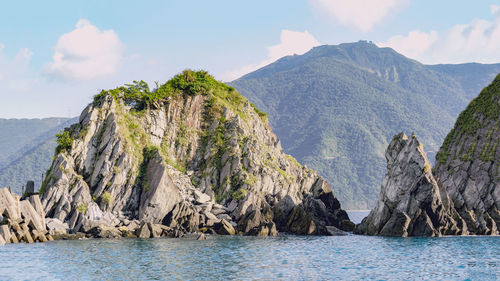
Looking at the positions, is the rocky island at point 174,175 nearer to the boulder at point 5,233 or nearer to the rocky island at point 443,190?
the boulder at point 5,233

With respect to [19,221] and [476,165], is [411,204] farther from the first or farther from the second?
[19,221]

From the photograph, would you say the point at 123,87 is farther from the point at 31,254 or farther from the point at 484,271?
the point at 484,271

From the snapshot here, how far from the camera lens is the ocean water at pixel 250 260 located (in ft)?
129

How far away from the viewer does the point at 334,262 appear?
1847 inches

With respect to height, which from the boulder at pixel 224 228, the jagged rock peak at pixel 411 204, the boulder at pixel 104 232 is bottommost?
the boulder at pixel 104 232

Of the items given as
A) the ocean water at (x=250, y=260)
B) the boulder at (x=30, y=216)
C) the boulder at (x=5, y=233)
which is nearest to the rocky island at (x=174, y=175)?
the boulder at (x=30, y=216)

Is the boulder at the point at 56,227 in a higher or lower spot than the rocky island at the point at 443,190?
lower

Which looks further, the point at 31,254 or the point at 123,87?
the point at 123,87

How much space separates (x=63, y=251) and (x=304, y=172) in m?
62.4

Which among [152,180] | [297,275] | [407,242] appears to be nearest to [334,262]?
[297,275]

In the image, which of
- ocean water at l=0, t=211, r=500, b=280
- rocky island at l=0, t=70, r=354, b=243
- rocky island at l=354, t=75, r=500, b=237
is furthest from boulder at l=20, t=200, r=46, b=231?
rocky island at l=354, t=75, r=500, b=237

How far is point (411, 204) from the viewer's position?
7344 centimetres

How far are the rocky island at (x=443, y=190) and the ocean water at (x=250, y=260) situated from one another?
8.33 metres

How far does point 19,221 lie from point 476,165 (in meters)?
73.1
